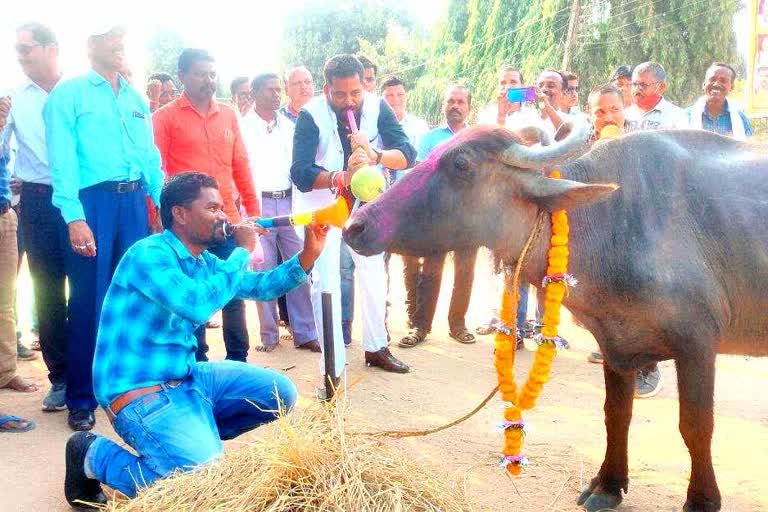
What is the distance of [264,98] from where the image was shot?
7.19 metres

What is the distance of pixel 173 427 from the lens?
3.31m

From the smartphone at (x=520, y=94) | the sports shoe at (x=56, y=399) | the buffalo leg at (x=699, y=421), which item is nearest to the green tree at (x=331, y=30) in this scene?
the smartphone at (x=520, y=94)

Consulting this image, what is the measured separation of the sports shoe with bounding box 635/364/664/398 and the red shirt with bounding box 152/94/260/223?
10.6 ft

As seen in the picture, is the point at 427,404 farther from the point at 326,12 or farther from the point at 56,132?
the point at 326,12

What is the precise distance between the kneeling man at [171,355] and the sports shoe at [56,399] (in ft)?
5.25

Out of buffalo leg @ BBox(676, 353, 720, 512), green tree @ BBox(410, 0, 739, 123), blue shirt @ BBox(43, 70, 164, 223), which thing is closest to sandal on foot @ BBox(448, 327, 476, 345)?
blue shirt @ BBox(43, 70, 164, 223)

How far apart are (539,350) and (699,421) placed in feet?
2.61

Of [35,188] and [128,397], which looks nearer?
[128,397]

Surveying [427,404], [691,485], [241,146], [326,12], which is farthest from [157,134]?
[326,12]

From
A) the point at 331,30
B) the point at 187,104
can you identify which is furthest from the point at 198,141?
the point at 331,30

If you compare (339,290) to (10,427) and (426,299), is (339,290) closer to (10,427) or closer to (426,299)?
(426,299)

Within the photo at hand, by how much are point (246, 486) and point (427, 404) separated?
3.02 meters

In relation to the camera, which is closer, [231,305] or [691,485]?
[691,485]

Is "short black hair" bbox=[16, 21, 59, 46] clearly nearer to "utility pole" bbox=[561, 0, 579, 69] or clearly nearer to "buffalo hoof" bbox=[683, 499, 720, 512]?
"buffalo hoof" bbox=[683, 499, 720, 512]
